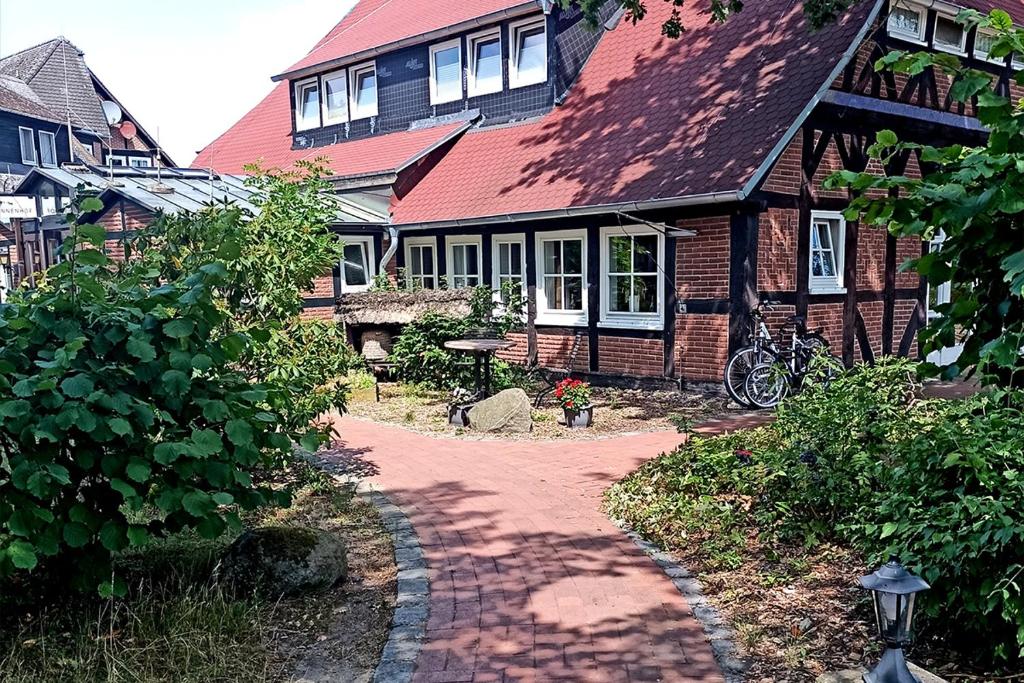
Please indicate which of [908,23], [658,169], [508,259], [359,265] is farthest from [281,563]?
[359,265]

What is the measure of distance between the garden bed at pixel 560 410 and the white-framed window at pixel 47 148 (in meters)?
24.8

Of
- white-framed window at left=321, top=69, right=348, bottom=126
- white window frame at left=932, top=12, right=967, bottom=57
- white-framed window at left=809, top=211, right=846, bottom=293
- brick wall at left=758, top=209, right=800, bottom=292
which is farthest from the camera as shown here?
white-framed window at left=321, top=69, right=348, bottom=126

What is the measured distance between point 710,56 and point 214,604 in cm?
1143

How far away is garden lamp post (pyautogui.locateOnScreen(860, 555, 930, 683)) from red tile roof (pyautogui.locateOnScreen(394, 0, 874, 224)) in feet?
24.9

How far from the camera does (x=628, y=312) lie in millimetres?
11961

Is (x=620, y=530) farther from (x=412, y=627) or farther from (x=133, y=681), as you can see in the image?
(x=133, y=681)

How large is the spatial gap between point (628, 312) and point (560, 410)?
236cm

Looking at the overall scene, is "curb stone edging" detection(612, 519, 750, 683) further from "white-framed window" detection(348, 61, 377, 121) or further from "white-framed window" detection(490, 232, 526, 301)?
"white-framed window" detection(348, 61, 377, 121)

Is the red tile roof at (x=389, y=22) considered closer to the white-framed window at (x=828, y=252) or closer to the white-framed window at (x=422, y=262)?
the white-framed window at (x=422, y=262)

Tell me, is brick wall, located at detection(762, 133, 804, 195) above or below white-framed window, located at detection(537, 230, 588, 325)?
above

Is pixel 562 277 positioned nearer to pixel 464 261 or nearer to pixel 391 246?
pixel 464 261

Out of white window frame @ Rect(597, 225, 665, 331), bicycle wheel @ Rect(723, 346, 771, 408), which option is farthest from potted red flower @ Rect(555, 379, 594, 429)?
white window frame @ Rect(597, 225, 665, 331)

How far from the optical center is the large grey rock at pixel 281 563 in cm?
450

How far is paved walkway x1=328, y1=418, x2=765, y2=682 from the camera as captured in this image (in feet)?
12.7
